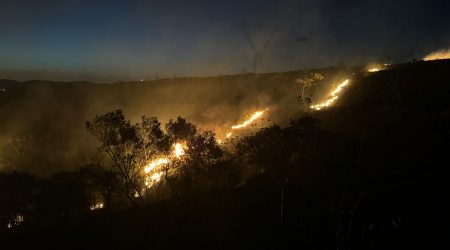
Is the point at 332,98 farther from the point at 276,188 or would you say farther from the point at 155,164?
the point at 155,164

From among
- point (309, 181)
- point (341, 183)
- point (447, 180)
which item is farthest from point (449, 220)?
point (309, 181)

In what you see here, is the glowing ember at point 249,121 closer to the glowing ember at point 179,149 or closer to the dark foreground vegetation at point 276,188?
the dark foreground vegetation at point 276,188

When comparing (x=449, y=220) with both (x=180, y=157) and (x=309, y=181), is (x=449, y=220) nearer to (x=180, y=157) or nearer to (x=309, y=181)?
(x=309, y=181)

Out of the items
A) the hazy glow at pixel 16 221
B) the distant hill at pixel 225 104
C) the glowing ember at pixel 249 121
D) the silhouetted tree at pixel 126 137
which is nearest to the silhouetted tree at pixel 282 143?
the distant hill at pixel 225 104

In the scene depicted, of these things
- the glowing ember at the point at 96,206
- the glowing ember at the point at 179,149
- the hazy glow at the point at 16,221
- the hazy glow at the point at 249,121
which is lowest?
the hazy glow at the point at 16,221

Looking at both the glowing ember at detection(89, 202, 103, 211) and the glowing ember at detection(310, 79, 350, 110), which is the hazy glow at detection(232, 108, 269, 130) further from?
the glowing ember at detection(89, 202, 103, 211)

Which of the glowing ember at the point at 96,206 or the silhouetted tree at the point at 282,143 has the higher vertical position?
the silhouetted tree at the point at 282,143

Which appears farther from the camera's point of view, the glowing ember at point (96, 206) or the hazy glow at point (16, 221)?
the glowing ember at point (96, 206)

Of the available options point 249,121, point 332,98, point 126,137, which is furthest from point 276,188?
point 249,121

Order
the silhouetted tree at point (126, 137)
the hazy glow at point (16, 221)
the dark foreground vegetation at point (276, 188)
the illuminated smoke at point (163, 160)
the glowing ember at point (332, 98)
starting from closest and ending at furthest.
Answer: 1. the dark foreground vegetation at point (276, 188)
2. the silhouetted tree at point (126, 137)
3. the illuminated smoke at point (163, 160)
4. the hazy glow at point (16, 221)
5. the glowing ember at point (332, 98)

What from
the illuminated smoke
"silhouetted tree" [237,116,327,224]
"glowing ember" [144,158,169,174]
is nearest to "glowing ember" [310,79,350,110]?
the illuminated smoke
